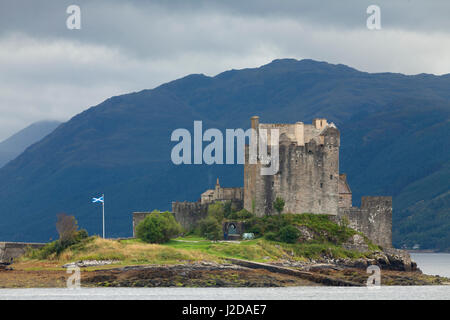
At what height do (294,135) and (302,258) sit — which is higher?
(294,135)

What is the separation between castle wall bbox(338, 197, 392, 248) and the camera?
9212 centimetres

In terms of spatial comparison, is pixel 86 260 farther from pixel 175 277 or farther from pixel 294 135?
pixel 294 135

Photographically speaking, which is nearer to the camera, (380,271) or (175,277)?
(175,277)

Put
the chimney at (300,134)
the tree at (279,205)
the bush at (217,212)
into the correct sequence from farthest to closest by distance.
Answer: the bush at (217,212)
the chimney at (300,134)
the tree at (279,205)

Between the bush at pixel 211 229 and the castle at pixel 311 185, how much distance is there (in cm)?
391

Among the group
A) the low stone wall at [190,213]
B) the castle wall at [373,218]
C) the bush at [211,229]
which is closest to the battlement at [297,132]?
the castle wall at [373,218]

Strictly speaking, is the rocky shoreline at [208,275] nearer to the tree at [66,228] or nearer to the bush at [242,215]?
the tree at [66,228]

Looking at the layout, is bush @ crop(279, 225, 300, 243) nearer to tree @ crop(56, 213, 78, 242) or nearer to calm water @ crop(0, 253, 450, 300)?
calm water @ crop(0, 253, 450, 300)

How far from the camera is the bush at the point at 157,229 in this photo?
87.5m

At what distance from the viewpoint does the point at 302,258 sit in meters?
84.3

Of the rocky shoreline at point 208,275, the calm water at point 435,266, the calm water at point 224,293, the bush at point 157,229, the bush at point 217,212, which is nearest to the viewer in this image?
the calm water at point 224,293

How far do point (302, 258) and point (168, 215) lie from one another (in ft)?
46.5
